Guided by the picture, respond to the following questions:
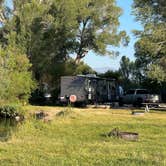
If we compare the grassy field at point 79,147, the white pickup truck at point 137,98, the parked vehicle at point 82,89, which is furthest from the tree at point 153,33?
the grassy field at point 79,147

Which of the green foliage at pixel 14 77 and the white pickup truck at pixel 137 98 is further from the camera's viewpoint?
the white pickup truck at pixel 137 98

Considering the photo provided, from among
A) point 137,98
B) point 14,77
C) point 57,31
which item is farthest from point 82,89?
point 57,31

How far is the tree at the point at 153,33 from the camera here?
3434 cm

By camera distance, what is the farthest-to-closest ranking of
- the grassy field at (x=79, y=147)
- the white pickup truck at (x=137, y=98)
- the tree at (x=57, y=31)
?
the tree at (x=57, y=31) → the white pickup truck at (x=137, y=98) → the grassy field at (x=79, y=147)

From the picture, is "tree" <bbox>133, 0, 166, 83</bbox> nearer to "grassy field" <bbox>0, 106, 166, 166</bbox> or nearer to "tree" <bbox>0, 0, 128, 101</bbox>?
"tree" <bbox>0, 0, 128, 101</bbox>

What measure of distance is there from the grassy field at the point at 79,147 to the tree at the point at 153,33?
603 inches

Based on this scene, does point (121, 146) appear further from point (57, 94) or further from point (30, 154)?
point (57, 94)

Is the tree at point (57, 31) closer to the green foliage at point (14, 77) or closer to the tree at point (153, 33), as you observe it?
the green foliage at point (14, 77)

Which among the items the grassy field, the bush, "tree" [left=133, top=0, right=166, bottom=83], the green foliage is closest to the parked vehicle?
the green foliage

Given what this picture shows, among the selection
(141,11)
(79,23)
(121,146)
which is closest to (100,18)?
(79,23)

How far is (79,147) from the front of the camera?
1319cm

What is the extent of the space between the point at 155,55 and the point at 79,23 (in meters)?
16.3

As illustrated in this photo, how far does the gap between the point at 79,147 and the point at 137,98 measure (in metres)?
31.8

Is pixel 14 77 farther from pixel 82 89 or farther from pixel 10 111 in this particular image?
pixel 10 111
